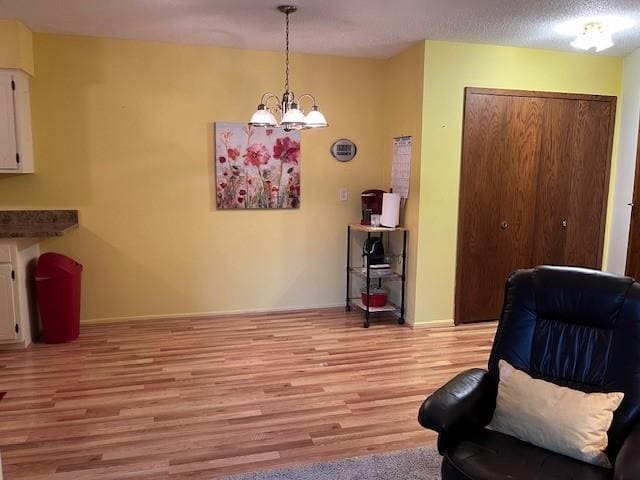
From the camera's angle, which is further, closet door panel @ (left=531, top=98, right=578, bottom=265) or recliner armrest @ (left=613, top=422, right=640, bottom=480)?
closet door panel @ (left=531, top=98, right=578, bottom=265)

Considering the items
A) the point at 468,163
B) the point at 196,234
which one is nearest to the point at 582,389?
the point at 468,163

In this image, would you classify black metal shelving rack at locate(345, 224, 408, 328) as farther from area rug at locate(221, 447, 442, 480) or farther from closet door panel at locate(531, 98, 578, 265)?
area rug at locate(221, 447, 442, 480)

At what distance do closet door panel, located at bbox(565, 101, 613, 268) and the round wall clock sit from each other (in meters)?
2.04

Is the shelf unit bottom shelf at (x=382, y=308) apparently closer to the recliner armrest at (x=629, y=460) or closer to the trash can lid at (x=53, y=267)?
the trash can lid at (x=53, y=267)

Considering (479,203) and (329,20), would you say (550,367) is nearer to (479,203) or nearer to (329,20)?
(479,203)

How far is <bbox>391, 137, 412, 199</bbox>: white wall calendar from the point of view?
452 cm

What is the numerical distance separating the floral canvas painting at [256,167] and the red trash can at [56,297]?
141 centimetres

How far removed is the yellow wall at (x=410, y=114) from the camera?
4320mm

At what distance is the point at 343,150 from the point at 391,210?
84 centimetres

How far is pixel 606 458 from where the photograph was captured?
1781 mm

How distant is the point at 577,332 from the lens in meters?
2.08

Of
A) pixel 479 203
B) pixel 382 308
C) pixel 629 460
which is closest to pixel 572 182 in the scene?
pixel 479 203

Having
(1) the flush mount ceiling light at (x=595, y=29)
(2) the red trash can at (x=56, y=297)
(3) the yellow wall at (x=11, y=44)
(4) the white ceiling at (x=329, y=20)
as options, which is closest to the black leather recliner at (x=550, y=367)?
(4) the white ceiling at (x=329, y=20)

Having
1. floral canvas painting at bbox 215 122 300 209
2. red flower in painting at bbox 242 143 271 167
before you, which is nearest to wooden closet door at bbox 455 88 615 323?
floral canvas painting at bbox 215 122 300 209
